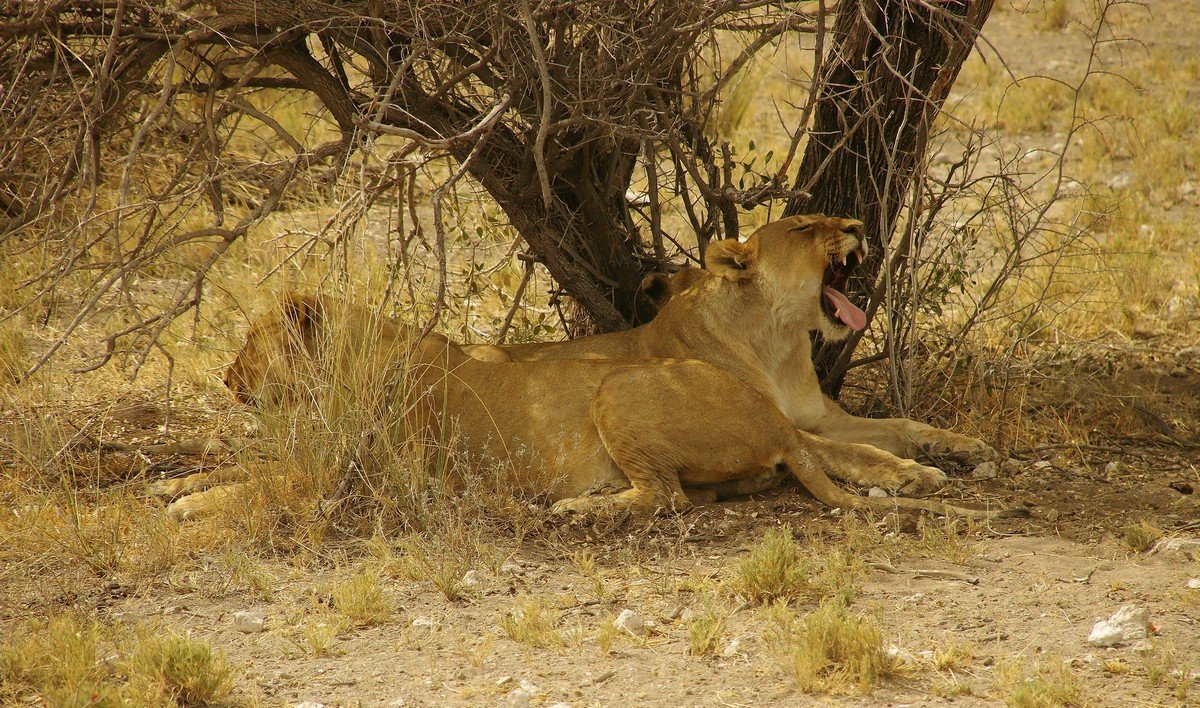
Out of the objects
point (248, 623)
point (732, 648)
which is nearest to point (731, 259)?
point (732, 648)

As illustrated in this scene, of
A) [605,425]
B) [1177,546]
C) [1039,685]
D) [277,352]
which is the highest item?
[277,352]

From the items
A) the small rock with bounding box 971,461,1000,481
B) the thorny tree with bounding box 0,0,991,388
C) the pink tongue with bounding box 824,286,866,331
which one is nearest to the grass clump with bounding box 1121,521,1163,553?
the small rock with bounding box 971,461,1000,481

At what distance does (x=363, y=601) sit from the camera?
3711 mm

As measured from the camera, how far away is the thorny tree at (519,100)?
480 centimetres

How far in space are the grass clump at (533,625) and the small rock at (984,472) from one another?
205cm

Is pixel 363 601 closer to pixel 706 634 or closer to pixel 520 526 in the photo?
pixel 520 526

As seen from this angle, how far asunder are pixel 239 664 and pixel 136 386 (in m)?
3.18

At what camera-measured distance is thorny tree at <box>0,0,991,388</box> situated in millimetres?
4797

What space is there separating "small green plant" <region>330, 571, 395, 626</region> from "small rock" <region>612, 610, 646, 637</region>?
733mm

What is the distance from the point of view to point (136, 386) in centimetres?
619

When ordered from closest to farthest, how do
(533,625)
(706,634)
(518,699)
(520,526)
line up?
1. (518,699)
2. (706,634)
3. (533,625)
4. (520,526)

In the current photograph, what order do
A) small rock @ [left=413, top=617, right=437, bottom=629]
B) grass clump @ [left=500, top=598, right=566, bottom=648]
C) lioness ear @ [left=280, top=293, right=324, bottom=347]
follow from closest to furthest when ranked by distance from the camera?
grass clump @ [left=500, top=598, right=566, bottom=648], small rock @ [left=413, top=617, right=437, bottom=629], lioness ear @ [left=280, top=293, right=324, bottom=347]

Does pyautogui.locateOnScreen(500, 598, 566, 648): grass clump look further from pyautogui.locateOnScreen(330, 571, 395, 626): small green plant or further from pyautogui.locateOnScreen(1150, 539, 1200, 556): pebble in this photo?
pyautogui.locateOnScreen(1150, 539, 1200, 556): pebble

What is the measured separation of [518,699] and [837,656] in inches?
34.1
